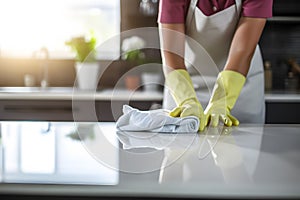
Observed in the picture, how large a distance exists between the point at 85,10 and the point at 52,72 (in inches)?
20.0

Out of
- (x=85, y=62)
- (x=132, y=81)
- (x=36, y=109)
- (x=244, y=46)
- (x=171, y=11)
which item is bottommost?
(x=36, y=109)

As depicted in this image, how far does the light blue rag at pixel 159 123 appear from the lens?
1156 millimetres

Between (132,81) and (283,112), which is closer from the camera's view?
(283,112)

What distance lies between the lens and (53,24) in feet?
10.7

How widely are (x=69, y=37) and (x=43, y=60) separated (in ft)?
0.83

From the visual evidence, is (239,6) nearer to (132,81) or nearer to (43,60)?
(132,81)

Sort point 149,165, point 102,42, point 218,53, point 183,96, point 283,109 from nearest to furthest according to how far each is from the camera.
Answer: point 149,165 < point 183,96 < point 218,53 < point 283,109 < point 102,42

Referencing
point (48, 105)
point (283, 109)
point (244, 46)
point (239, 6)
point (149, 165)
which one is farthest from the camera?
point (48, 105)

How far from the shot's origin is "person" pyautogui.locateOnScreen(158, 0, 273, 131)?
140cm

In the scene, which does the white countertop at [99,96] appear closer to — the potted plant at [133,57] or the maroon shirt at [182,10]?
the potted plant at [133,57]

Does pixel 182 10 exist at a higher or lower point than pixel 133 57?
higher

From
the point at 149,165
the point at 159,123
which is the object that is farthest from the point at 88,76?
the point at 149,165

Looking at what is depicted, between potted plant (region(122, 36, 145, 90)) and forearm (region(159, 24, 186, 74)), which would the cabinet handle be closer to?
potted plant (region(122, 36, 145, 90))

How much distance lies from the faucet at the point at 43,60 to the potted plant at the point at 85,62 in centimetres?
21
